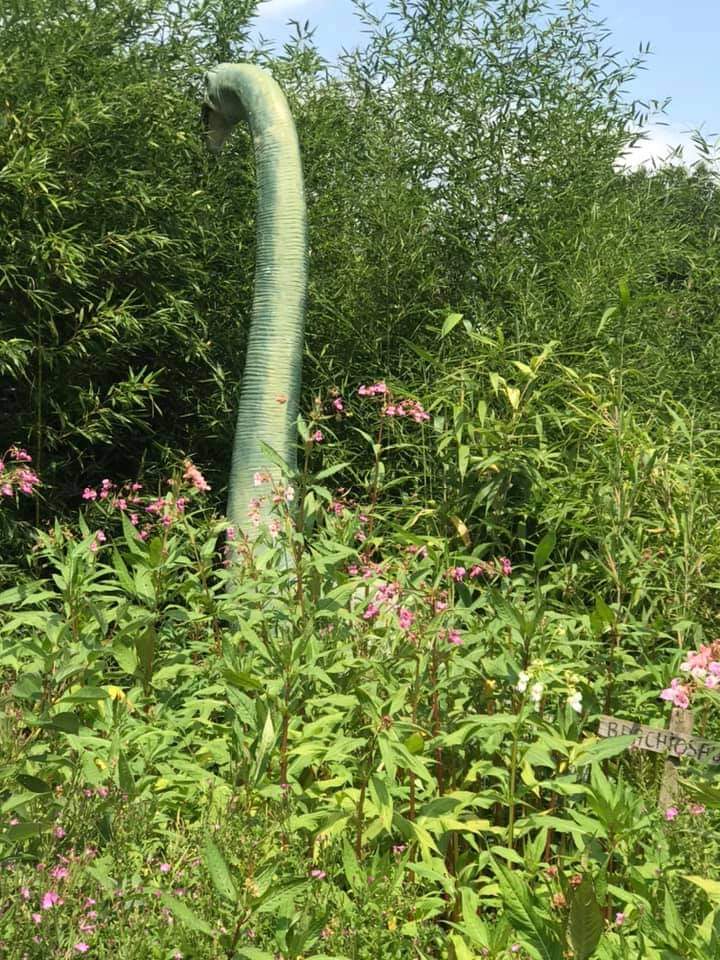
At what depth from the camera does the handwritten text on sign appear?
241 cm

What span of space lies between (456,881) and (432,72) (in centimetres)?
595

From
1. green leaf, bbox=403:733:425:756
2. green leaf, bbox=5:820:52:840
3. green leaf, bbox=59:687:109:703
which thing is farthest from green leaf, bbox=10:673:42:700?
green leaf, bbox=403:733:425:756

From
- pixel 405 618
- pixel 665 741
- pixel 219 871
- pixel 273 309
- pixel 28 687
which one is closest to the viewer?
pixel 219 871

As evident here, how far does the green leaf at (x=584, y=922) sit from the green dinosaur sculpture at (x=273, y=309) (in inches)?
131

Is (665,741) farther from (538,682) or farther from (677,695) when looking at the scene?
(538,682)

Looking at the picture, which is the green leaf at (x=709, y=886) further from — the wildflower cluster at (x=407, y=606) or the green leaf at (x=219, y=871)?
the wildflower cluster at (x=407, y=606)

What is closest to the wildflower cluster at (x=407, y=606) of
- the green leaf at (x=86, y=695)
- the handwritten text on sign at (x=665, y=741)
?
the handwritten text on sign at (x=665, y=741)

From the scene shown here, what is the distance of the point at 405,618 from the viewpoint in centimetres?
284

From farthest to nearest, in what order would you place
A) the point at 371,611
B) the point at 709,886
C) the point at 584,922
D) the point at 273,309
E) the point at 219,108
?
the point at 219,108 → the point at 273,309 → the point at 371,611 → the point at 709,886 → the point at 584,922

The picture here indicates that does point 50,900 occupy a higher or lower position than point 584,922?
lower

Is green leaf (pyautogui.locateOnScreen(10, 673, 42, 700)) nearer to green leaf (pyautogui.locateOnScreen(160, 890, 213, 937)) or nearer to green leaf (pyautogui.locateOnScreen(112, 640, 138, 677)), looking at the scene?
green leaf (pyautogui.locateOnScreen(160, 890, 213, 937))

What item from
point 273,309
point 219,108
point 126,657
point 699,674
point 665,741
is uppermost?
point 219,108

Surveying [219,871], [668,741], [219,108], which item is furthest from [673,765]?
[219,108]

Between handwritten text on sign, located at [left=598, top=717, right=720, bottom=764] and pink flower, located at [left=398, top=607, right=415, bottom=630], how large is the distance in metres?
0.58
